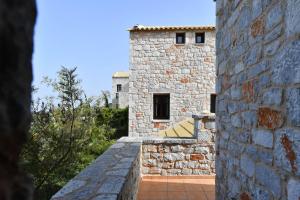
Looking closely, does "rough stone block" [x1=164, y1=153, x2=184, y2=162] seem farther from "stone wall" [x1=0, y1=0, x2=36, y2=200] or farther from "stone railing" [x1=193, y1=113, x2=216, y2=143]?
Answer: "stone wall" [x1=0, y1=0, x2=36, y2=200]

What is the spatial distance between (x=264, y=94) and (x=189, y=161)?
13.0ft

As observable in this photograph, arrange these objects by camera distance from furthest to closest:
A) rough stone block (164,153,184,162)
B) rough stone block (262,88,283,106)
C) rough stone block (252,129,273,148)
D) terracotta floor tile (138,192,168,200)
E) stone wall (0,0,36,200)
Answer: rough stone block (164,153,184,162) → terracotta floor tile (138,192,168,200) → rough stone block (252,129,273,148) → rough stone block (262,88,283,106) → stone wall (0,0,36,200)

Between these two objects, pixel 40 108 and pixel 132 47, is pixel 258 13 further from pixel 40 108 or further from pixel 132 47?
pixel 132 47

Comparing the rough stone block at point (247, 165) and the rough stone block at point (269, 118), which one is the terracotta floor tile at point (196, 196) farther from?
the rough stone block at point (269, 118)

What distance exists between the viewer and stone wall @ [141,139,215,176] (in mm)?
5777

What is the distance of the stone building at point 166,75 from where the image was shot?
12312 mm

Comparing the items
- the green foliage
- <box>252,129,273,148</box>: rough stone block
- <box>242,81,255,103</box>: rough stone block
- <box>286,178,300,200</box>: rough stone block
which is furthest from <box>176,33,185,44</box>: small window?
<box>286,178,300,200</box>: rough stone block

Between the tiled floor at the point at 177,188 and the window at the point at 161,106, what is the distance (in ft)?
22.3

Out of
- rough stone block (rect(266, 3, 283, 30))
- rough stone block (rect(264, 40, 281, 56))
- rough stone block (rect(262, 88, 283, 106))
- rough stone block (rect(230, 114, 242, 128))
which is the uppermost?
rough stone block (rect(266, 3, 283, 30))

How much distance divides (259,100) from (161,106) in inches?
410


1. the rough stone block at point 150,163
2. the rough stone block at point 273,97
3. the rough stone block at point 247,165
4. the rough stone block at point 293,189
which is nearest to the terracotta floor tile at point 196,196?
the rough stone block at point 150,163

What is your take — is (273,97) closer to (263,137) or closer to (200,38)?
(263,137)

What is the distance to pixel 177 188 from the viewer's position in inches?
204

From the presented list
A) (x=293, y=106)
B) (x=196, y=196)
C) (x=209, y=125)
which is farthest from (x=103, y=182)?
(x=209, y=125)
